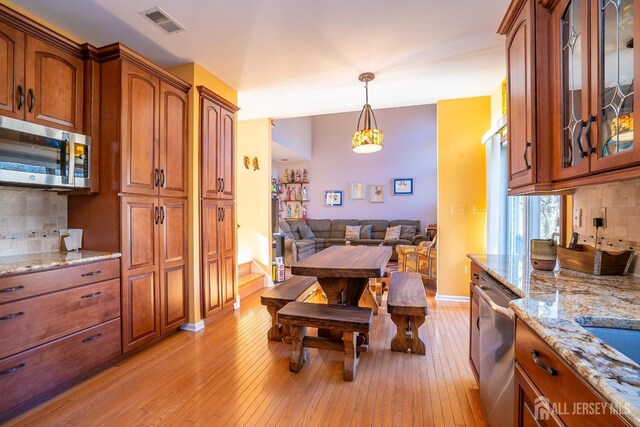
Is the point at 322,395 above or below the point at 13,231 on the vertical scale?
below

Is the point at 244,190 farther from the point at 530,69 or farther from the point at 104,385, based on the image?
the point at 530,69

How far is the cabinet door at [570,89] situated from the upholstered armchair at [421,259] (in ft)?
10.9

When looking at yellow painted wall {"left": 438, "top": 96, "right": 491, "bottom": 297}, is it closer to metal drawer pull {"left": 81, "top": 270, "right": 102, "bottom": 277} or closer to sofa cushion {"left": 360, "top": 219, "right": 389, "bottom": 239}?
sofa cushion {"left": 360, "top": 219, "right": 389, "bottom": 239}

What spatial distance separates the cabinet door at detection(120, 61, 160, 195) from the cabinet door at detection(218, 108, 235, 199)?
785mm

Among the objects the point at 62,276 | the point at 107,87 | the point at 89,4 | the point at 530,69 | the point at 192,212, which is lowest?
the point at 62,276

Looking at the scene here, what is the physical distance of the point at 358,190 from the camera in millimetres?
7953

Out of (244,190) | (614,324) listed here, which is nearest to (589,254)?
(614,324)

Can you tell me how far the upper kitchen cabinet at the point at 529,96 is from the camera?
1496 mm

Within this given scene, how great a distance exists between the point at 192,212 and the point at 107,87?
123 centimetres

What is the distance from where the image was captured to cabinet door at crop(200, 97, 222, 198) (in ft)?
9.91

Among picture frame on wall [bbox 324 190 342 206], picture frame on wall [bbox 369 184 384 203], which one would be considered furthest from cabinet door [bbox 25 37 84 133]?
picture frame on wall [bbox 369 184 384 203]

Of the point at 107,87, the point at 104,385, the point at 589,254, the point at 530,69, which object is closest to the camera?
the point at 589,254

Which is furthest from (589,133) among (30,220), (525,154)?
(30,220)

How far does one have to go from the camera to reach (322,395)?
191 centimetres
